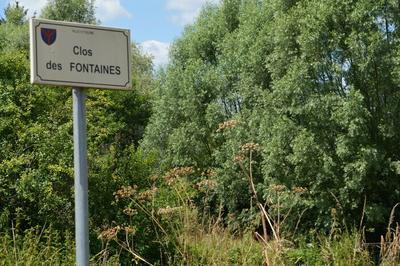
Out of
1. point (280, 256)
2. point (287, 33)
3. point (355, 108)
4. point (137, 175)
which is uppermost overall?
point (287, 33)

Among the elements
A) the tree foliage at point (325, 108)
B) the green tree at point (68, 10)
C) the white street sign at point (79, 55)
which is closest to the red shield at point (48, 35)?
the white street sign at point (79, 55)

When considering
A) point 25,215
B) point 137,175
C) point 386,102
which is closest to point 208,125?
point 386,102

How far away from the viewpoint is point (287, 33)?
59.8ft

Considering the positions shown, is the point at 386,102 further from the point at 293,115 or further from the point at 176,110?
the point at 176,110

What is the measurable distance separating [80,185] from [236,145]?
703 inches

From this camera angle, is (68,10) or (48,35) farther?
(68,10)

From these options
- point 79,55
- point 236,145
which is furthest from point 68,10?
point 79,55

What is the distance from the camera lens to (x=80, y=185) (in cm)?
250

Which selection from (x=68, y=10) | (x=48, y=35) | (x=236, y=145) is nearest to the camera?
(x=48, y=35)

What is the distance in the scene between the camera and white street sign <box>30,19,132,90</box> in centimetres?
246

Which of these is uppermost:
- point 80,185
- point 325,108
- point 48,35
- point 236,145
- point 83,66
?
point 325,108

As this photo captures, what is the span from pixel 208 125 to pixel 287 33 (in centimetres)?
576

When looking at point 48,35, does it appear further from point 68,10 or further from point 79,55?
point 68,10

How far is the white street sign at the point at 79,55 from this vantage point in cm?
246
